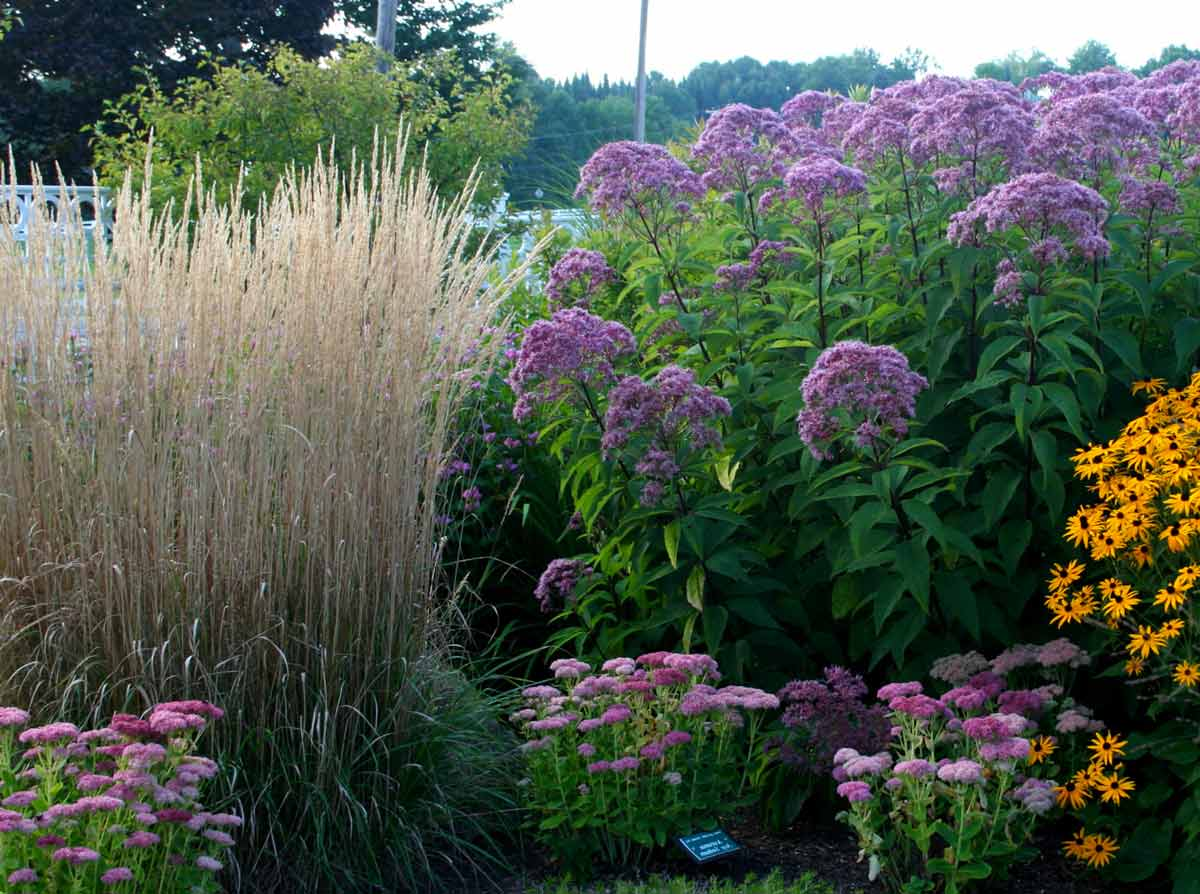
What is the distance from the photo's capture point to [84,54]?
24.9m

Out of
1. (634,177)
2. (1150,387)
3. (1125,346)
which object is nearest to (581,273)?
(634,177)

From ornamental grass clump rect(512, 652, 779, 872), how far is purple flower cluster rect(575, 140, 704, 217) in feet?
5.84

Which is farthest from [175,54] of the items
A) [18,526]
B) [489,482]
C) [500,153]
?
[18,526]

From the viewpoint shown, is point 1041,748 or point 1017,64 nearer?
point 1041,748

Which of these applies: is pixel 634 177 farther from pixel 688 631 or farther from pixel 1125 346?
pixel 1125 346

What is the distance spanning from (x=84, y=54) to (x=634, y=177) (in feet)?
74.6

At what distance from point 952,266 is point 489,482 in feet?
8.66

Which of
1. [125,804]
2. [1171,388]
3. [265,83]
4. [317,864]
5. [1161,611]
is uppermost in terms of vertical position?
[265,83]

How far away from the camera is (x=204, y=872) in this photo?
3.55 m

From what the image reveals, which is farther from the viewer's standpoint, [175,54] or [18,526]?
[175,54]

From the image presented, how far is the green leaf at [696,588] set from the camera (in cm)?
448

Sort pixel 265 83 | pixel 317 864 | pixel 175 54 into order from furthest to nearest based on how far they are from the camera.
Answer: pixel 175 54 → pixel 265 83 → pixel 317 864

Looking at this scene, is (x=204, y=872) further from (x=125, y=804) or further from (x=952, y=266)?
(x=952, y=266)

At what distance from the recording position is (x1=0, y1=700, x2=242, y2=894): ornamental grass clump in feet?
10.6
